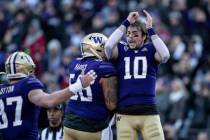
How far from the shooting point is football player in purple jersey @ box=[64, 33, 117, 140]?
11.8 m

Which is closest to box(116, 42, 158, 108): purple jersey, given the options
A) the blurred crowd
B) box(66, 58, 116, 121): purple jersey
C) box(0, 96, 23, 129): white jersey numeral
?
box(66, 58, 116, 121): purple jersey

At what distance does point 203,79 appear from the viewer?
1856cm

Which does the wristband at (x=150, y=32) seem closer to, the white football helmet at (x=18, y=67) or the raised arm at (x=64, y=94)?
the raised arm at (x=64, y=94)

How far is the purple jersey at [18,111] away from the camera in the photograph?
10945 mm

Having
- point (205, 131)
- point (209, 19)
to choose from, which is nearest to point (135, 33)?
point (205, 131)

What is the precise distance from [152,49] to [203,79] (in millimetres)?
6676

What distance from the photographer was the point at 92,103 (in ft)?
38.7

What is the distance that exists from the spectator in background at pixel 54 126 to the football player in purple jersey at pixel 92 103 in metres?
0.94

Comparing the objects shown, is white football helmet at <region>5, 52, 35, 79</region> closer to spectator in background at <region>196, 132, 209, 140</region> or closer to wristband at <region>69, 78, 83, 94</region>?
wristband at <region>69, 78, 83, 94</region>

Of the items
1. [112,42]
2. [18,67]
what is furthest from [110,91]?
[18,67]

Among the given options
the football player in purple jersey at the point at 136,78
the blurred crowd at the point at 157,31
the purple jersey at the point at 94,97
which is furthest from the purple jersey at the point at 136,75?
the blurred crowd at the point at 157,31

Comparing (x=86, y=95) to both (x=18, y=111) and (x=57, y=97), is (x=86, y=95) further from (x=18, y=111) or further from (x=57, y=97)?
(x=57, y=97)

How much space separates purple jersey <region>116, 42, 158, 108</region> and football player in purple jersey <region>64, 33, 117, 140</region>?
0.40 ft

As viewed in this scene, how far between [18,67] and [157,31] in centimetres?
899
